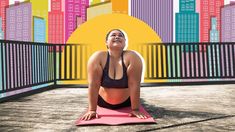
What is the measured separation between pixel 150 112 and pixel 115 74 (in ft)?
3.01

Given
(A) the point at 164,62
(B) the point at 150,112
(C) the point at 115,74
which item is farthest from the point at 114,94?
(A) the point at 164,62

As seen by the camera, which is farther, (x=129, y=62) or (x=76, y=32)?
(x=76, y=32)

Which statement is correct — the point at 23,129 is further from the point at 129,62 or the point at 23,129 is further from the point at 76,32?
the point at 76,32

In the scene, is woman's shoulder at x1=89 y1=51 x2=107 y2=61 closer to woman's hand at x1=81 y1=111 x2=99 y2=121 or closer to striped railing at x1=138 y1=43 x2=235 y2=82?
woman's hand at x1=81 y1=111 x2=99 y2=121

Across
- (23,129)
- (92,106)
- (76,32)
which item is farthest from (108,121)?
(76,32)

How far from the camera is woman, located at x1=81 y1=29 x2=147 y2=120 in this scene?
182 inches

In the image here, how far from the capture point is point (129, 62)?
466 cm

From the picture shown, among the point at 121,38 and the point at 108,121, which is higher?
the point at 121,38

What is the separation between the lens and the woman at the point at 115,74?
4.63m

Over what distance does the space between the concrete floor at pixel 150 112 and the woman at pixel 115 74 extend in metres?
0.43

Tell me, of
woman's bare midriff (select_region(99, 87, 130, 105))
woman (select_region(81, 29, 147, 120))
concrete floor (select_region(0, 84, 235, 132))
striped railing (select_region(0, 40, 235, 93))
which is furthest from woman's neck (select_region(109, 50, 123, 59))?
striped railing (select_region(0, 40, 235, 93))

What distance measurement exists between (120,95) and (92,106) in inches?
18.7

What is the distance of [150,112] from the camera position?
17.0 ft

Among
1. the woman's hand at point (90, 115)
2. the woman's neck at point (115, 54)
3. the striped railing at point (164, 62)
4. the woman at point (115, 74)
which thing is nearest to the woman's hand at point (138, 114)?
the woman at point (115, 74)
